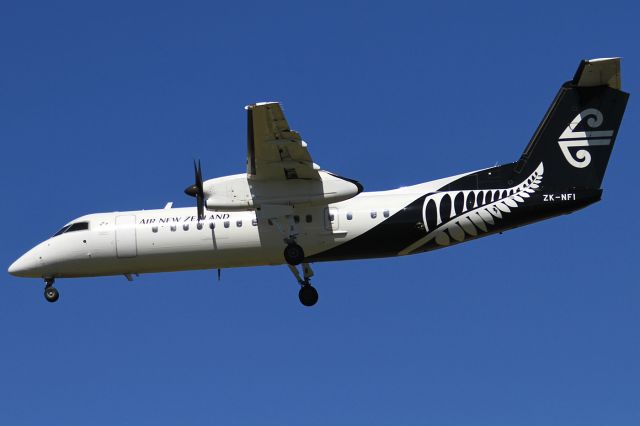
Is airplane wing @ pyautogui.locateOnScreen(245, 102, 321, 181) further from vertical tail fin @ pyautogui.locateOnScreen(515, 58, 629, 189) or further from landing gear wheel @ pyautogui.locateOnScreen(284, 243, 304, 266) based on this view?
vertical tail fin @ pyautogui.locateOnScreen(515, 58, 629, 189)

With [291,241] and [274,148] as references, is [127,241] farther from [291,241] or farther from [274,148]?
[274,148]

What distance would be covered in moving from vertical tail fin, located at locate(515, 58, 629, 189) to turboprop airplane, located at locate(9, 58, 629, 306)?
1.1 inches

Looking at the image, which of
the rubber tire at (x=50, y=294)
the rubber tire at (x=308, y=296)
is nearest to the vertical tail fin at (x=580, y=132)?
the rubber tire at (x=308, y=296)

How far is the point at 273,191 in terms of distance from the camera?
31812 millimetres

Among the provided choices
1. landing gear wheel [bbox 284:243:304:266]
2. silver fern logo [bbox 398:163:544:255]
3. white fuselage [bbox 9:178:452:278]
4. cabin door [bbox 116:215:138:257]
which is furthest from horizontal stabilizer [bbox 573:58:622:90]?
cabin door [bbox 116:215:138:257]

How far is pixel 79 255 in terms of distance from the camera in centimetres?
3412

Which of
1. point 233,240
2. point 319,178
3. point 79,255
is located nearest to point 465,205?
point 319,178

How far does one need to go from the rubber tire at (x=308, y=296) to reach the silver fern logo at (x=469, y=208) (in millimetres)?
3887

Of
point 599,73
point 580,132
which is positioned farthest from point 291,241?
point 599,73

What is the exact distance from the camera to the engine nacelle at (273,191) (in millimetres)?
31547

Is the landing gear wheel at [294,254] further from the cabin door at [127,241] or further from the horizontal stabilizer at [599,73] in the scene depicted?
the horizontal stabilizer at [599,73]

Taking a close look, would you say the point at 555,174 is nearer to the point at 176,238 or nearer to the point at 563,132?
the point at 563,132

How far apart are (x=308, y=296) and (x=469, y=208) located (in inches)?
215

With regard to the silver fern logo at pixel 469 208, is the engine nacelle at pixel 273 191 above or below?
above
